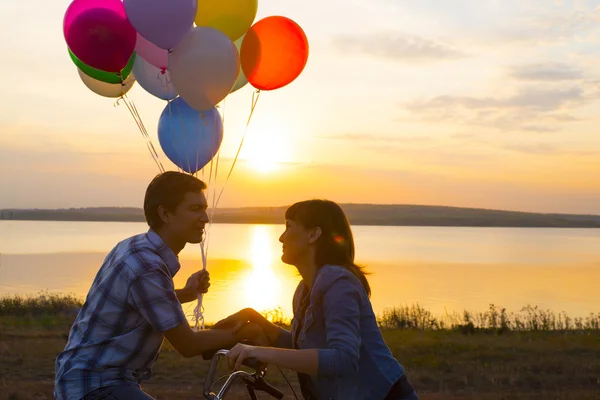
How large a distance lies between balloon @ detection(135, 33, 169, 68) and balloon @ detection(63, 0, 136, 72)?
227 mm

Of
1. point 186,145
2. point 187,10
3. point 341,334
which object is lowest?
point 341,334

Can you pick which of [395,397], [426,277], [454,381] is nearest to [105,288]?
[395,397]

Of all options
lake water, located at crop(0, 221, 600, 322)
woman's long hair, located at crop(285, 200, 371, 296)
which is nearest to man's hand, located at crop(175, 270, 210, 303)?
woman's long hair, located at crop(285, 200, 371, 296)

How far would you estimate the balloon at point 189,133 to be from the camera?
6.38 metres

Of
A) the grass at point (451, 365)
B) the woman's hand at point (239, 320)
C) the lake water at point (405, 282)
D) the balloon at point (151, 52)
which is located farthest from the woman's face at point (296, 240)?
the lake water at point (405, 282)

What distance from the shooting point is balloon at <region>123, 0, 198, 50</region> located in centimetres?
547

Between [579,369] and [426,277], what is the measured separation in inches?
1149

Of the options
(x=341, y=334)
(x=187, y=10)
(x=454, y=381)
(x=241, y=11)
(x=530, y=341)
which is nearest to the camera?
(x=341, y=334)

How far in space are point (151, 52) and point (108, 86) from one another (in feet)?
2.94

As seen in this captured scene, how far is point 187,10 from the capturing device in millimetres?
5555

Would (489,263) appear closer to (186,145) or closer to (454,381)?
(454,381)

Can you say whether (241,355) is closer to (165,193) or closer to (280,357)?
(280,357)

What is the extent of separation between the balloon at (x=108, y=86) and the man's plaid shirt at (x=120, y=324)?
387 centimetres

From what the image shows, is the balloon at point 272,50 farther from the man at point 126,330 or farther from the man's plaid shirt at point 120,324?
the man's plaid shirt at point 120,324
